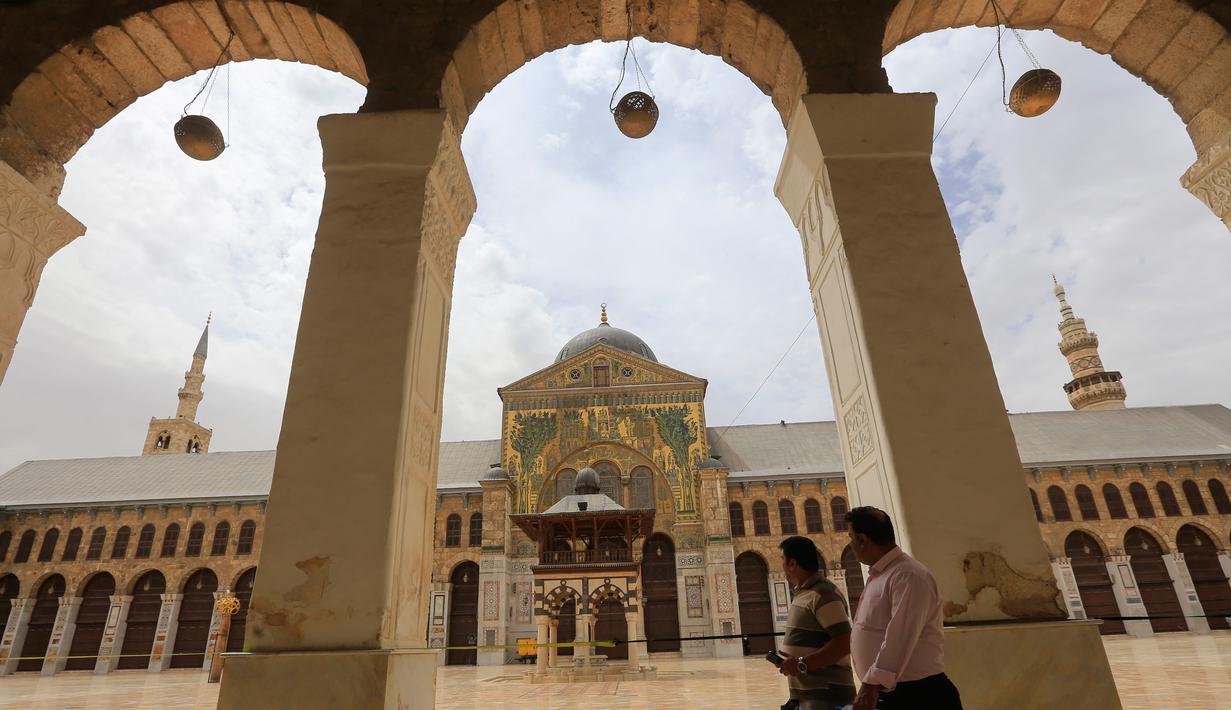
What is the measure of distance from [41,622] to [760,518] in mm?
26652

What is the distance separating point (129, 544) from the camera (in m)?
25.3

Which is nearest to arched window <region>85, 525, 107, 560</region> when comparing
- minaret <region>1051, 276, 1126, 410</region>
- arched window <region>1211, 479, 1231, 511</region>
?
arched window <region>1211, 479, 1231, 511</region>

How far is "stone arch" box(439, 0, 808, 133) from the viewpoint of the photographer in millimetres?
3938

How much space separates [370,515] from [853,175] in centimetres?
291

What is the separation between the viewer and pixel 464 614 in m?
23.8

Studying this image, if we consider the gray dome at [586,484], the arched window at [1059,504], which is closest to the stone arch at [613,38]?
the gray dome at [586,484]

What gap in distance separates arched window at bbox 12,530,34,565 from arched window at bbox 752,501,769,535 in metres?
27.1

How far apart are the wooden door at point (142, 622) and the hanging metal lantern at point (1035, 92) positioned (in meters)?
29.8

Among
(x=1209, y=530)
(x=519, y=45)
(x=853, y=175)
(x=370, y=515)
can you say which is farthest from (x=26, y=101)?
(x=1209, y=530)

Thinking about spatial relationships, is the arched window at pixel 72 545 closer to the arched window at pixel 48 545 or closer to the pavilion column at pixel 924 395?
the arched window at pixel 48 545

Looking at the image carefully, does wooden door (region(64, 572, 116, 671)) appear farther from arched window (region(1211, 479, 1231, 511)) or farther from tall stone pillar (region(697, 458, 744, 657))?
arched window (region(1211, 479, 1231, 511))

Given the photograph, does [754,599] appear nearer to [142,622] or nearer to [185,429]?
[142,622]

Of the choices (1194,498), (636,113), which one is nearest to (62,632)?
(636,113)

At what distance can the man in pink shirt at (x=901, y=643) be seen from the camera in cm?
190
